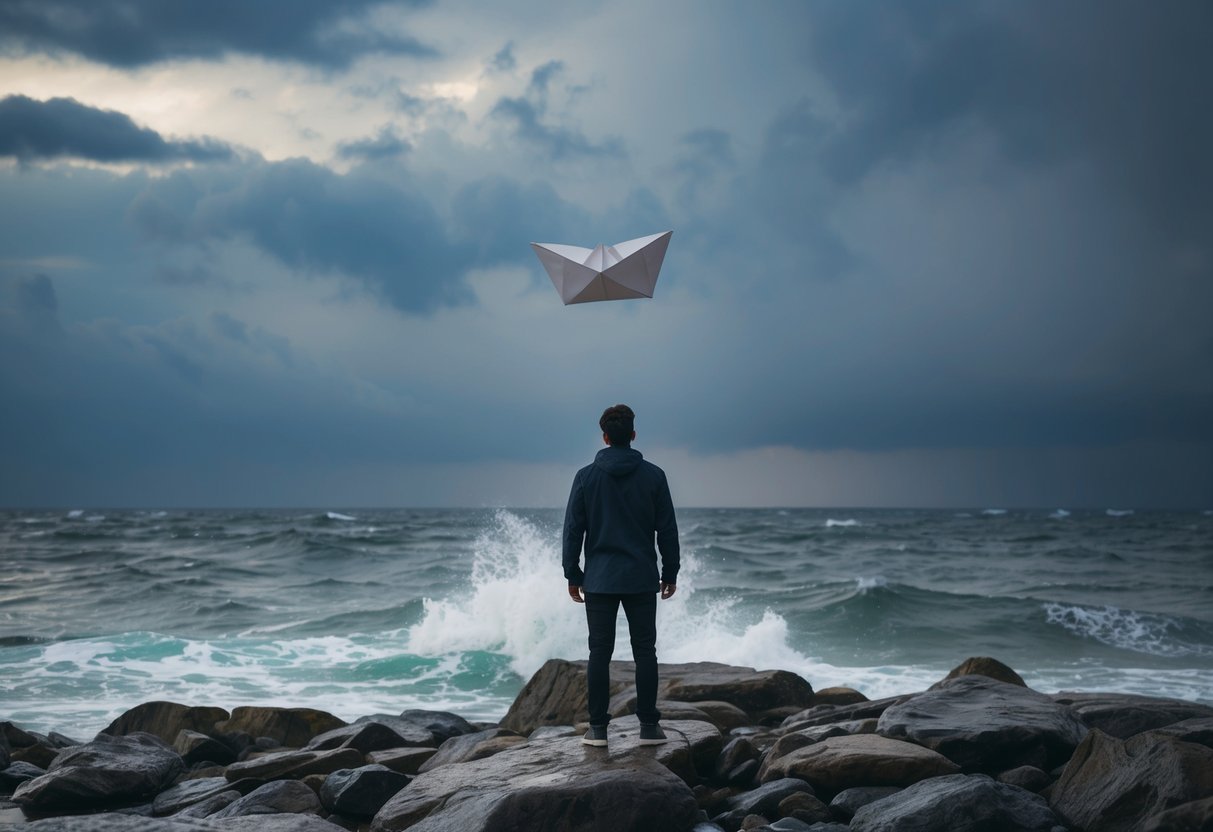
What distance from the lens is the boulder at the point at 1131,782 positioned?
169 inches

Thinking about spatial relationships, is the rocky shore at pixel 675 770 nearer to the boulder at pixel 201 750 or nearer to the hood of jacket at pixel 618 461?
the boulder at pixel 201 750

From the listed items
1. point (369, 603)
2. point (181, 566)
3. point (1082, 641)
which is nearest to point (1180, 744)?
point (1082, 641)

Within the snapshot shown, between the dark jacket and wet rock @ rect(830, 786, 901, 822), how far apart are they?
4.87 feet

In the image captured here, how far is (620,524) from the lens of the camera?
217 inches

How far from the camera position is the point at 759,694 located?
8.55m

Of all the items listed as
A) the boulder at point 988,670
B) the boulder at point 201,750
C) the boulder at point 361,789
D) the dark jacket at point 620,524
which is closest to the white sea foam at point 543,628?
the boulder at point 988,670

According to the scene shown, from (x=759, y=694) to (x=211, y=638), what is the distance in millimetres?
10604

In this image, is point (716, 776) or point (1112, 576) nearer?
point (716, 776)

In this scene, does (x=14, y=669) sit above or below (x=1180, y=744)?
below

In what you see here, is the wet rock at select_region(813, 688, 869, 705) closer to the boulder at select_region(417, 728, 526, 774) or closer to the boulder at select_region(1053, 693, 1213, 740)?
→ the boulder at select_region(1053, 693, 1213, 740)

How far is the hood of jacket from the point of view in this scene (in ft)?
18.2

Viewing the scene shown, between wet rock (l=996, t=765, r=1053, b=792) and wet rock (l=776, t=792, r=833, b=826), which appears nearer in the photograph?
wet rock (l=776, t=792, r=833, b=826)

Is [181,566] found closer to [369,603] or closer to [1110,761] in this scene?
[369,603]

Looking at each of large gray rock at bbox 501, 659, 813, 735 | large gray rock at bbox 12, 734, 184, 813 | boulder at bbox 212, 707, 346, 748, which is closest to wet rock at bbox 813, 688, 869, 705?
large gray rock at bbox 501, 659, 813, 735
